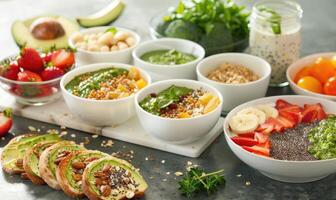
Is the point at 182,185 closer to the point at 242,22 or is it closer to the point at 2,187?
the point at 2,187

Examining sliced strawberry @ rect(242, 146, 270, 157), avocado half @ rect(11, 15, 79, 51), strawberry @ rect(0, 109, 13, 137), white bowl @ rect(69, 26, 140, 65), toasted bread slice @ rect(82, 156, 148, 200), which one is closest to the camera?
toasted bread slice @ rect(82, 156, 148, 200)

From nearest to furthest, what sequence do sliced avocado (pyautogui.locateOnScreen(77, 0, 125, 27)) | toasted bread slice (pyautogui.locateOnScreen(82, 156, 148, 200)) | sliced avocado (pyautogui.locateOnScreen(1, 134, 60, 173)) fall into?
1. toasted bread slice (pyautogui.locateOnScreen(82, 156, 148, 200))
2. sliced avocado (pyautogui.locateOnScreen(1, 134, 60, 173))
3. sliced avocado (pyautogui.locateOnScreen(77, 0, 125, 27))

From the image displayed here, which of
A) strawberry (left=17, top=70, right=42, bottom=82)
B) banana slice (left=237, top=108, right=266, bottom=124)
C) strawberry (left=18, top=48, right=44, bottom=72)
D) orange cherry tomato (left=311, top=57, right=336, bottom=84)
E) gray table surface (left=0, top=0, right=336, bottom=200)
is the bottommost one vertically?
gray table surface (left=0, top=0, right=336, bottom=200)

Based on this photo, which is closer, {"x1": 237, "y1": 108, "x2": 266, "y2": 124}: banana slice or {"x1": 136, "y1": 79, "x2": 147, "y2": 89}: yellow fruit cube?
{"x1": 237, "y1": 108, "x2": 266, "y2": 124}: banana slice

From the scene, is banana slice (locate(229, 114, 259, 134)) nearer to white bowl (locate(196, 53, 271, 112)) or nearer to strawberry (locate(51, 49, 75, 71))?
white bowl (locate(196, 53, 271, 112))

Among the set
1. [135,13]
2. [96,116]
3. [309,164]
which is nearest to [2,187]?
[96,116]

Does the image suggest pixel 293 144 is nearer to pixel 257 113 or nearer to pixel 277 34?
pixel 257 113

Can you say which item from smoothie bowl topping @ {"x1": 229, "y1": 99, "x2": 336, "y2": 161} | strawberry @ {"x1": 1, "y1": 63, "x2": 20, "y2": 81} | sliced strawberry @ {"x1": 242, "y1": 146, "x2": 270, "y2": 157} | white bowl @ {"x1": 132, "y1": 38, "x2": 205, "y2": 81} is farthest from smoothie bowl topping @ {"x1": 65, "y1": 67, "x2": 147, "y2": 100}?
sliced strawberry @ {"x1": 242, "y1": 146, "x2": 270, "y2": 157}
